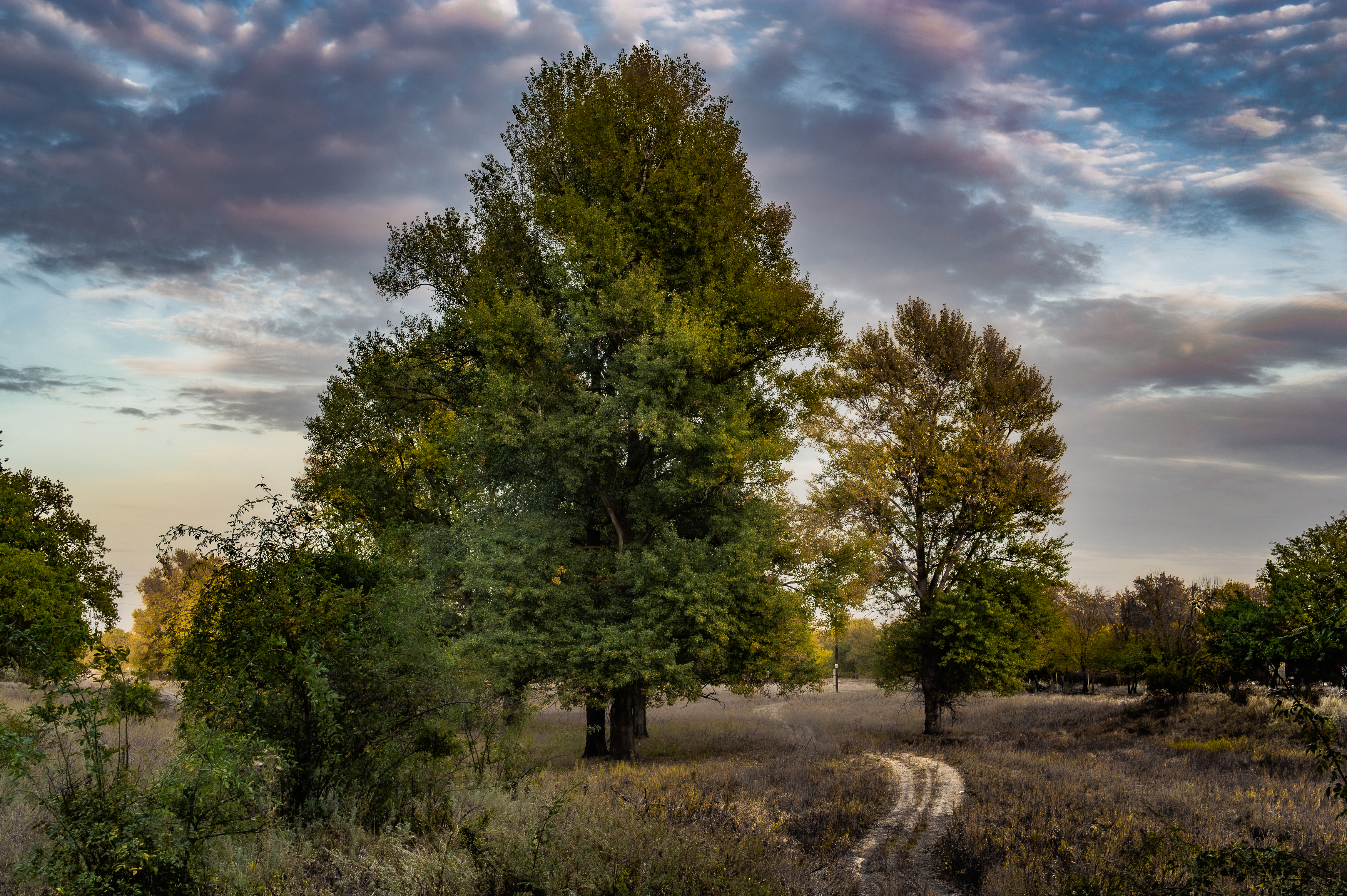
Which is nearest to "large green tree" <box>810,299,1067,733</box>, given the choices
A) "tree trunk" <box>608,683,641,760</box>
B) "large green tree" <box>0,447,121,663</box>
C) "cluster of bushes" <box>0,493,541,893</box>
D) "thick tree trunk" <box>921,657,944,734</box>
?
"thick tree trunk" <box>921,657,944,734</box>

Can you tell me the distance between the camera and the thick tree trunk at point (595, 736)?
2044cm

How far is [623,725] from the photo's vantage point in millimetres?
19609

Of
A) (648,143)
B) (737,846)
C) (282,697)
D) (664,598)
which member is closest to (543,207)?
(648,143)

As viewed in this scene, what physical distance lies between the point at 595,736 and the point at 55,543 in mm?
26086

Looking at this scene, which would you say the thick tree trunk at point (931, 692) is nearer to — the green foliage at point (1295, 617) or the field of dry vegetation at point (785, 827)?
A: the field of dry vegetation at point (785, 827)

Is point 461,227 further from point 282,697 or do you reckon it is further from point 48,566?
point 48,566

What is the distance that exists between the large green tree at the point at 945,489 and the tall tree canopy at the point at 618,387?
6.70 metres

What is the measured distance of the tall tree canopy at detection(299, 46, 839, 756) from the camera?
17.5 meters

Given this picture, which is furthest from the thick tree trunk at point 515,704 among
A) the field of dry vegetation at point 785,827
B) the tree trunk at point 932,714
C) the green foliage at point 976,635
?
the tree trunk at point 932,714

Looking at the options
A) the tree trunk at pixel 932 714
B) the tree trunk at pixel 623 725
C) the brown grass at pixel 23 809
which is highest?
the brown grass at pixel 23 809

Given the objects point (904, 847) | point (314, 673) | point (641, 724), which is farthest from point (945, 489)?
point (314, 673)

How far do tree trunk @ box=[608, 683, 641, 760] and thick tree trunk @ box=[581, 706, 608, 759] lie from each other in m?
0.72

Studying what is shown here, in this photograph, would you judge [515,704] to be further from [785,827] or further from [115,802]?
[115,802]

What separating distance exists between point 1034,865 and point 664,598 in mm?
9903
